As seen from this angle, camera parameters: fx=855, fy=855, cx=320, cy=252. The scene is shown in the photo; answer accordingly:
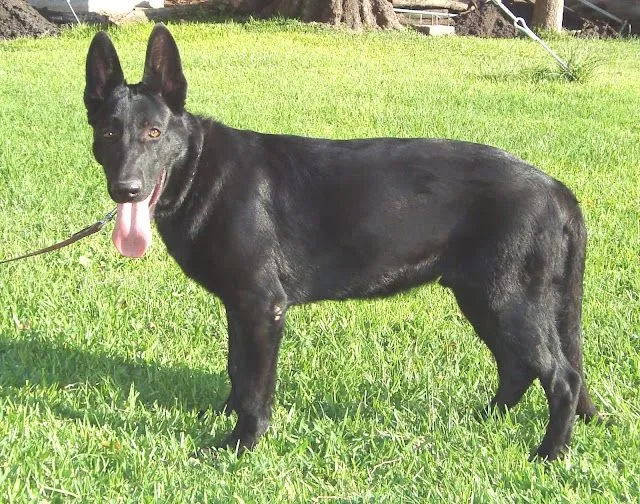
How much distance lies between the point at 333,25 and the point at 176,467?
16797 mm

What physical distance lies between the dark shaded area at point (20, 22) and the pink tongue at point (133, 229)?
650 inches

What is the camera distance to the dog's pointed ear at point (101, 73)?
344 cm

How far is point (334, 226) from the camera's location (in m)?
3.39

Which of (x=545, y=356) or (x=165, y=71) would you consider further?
(x=165, y=71)

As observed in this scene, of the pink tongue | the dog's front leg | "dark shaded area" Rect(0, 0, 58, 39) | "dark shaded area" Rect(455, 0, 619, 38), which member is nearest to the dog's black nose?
the pink tongue

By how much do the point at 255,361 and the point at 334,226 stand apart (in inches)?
24.2

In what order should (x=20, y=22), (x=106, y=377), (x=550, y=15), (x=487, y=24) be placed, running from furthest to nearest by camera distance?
(x=487, y=24), (x=550, y=15), (x=20, y=22), (x=106, y=377)

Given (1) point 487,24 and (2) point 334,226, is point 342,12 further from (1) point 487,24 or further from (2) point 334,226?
(2) point 334,226

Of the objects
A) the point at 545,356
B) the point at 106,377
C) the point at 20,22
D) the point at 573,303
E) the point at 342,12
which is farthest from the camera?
the point at 342,12

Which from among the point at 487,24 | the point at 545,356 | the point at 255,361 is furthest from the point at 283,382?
the point at 487,24

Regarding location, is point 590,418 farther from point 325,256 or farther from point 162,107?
point 162,107

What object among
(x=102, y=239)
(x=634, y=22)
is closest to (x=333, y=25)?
(x=634, y=22)

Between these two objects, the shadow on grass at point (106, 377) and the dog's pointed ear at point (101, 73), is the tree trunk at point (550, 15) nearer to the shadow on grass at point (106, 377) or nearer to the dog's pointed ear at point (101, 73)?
the shadow on grass at point (106, 377)

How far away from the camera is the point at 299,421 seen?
3508 millimetres
